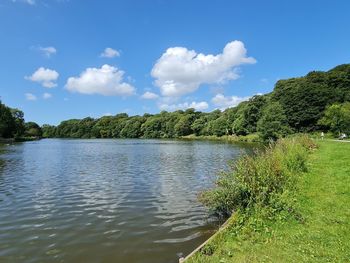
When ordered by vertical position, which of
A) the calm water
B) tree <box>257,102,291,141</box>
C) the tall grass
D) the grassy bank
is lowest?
the calm water

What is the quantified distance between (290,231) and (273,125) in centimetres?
7242

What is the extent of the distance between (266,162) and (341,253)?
7472 millimetres

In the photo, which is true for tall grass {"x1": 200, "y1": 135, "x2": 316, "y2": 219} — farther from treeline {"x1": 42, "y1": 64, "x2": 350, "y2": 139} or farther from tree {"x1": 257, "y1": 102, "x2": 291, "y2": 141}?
tree {"x1": 257, "y1": 102, "x2": 291, "y2": 141}

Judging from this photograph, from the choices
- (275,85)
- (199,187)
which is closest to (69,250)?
(199,187)

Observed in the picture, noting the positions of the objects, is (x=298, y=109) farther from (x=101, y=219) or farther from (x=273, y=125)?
(x=101, y=219)

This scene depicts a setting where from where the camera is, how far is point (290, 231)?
966 cm

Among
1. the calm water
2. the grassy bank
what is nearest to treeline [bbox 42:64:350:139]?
the calm water

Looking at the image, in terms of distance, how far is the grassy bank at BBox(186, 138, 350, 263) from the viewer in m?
8.01

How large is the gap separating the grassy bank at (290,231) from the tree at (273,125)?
66.8m

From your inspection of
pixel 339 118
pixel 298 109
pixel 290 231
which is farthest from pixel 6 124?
pixel 290 231

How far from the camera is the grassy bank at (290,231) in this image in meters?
8.01

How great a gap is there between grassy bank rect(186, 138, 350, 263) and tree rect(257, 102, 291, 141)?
2630 inches

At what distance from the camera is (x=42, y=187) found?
2131cm

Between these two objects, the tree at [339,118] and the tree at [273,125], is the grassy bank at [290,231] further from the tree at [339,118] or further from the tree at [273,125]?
the tree at [273,125]
